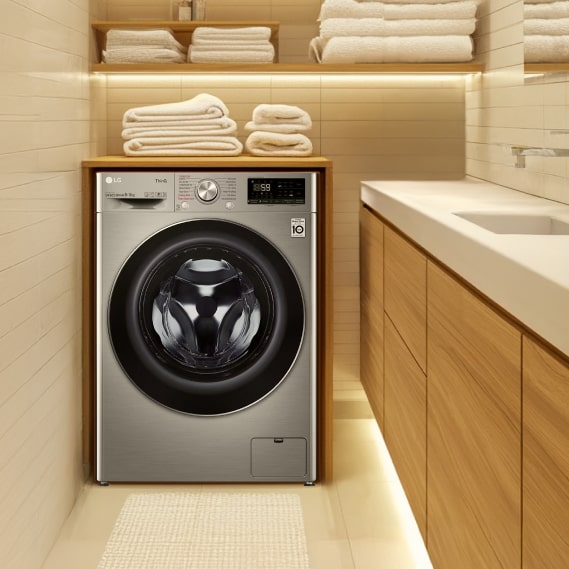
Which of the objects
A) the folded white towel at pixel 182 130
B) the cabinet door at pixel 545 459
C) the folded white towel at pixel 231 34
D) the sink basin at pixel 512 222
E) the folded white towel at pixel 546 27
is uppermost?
the folded white towel at pixel 231 34

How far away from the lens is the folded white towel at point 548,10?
2465 mm

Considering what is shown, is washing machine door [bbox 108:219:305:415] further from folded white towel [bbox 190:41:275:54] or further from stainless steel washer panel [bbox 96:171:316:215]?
folded white towel [bbox 190:41:275:54]

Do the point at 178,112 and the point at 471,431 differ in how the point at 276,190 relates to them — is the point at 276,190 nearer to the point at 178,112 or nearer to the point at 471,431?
the point at 178,112

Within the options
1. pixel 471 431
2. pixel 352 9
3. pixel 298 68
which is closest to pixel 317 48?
pixel 298 68

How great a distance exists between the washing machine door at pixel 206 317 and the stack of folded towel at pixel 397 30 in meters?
0.79

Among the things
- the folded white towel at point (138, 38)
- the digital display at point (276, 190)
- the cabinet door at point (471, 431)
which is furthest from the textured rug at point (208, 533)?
the folded white towel at point (138, 38)

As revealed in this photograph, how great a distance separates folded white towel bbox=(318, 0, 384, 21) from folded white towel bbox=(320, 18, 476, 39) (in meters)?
0.02

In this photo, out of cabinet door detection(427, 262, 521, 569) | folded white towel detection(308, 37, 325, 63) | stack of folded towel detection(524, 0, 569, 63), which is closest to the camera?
cabinet door detection(427, 262, 521, 569)

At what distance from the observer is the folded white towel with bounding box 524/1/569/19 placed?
246 centimetres

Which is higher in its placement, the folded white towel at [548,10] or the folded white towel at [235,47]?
the folded white towel at [235,47]

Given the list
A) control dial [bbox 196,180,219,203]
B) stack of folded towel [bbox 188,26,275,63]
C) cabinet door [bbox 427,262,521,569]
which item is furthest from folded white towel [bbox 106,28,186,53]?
cabinet door [bbox 427,262,521,569]

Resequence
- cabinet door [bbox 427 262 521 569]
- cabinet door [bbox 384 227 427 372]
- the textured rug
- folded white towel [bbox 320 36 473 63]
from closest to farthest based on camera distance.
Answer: cabinet door [bbox 427 262 521 569] → cabinet door [bbox 384 227 427 372] → the textured rug → folded white towel [bbox 320 36 473 63]

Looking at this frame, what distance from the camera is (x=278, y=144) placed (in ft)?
10.9

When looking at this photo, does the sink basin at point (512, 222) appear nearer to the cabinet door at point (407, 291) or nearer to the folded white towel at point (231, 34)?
the cabinet door at point (407, 291)
